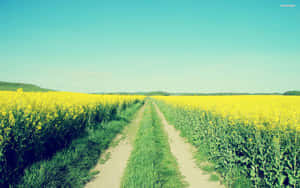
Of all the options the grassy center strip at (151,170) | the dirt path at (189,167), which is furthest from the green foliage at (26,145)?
the dirt path at (189,167)

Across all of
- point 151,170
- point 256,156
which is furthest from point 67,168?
point 256,156

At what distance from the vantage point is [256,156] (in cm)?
477

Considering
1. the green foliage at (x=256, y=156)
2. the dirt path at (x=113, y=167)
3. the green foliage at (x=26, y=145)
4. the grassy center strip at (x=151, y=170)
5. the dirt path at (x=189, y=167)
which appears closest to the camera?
the green foliage at (x=256, y=156)

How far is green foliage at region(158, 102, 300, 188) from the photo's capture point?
155 inches

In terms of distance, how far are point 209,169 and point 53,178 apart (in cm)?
498

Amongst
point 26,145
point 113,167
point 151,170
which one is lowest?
point 113,167

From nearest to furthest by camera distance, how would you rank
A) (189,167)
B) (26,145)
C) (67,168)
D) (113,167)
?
(26,145) < (67,168) < (113,167) < (189,167)

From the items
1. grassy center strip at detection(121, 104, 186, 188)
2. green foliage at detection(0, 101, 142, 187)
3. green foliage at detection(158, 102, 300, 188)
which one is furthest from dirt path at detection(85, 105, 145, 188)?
green foliage at detection(158, 102, 300, 188)

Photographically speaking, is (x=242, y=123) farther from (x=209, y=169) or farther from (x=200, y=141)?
(x=200, y=141)

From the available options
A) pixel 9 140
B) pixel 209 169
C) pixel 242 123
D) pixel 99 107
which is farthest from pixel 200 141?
pixel 99 107

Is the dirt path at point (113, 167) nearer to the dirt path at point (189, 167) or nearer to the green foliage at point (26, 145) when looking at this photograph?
the green foliage at point (26, 145)

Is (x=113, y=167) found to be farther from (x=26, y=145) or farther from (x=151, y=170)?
(x=26, y=145)

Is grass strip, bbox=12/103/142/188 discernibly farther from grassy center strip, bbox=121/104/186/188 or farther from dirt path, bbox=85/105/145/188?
grassy center strip, bbox=121/104/186/188

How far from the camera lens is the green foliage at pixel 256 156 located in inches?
155
